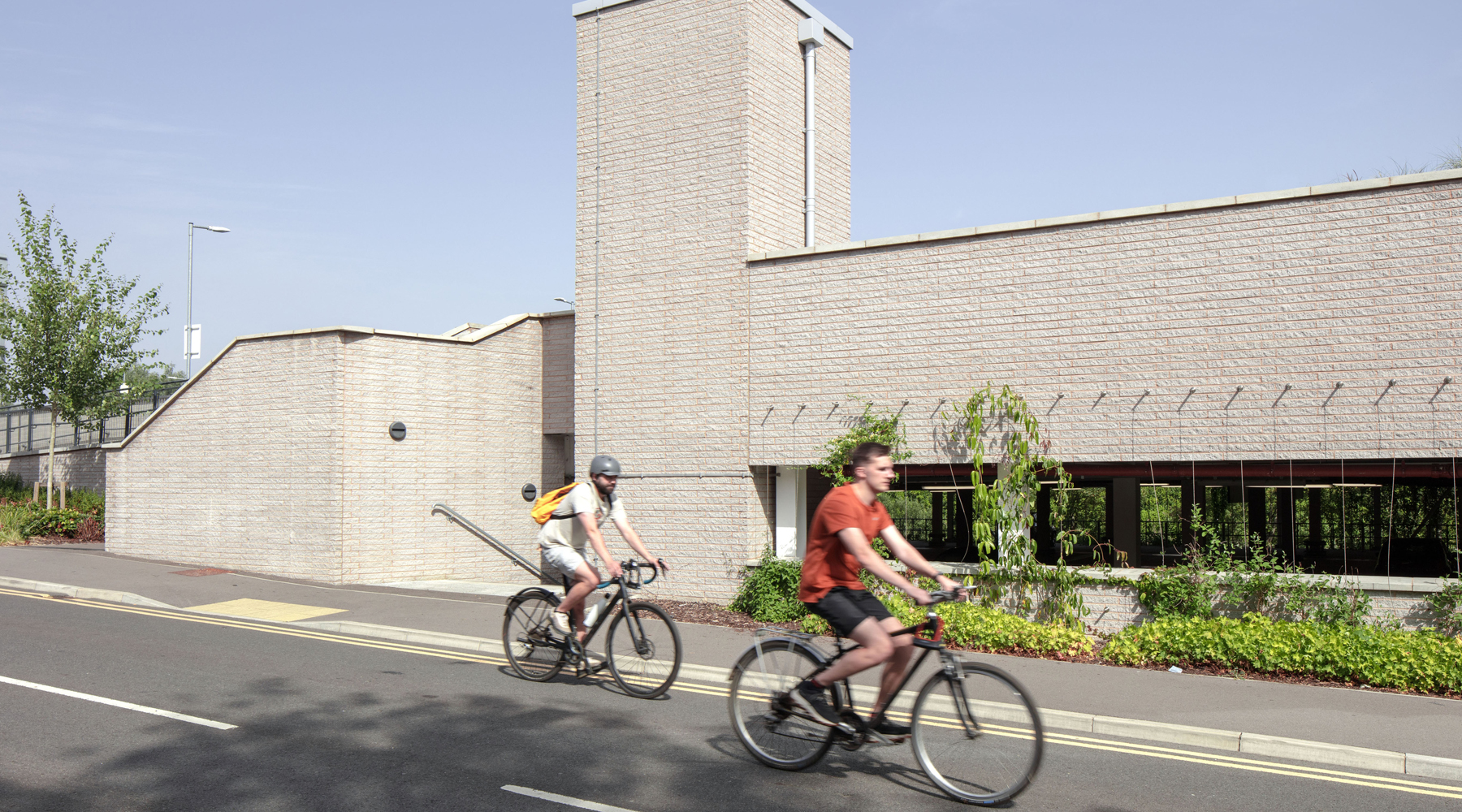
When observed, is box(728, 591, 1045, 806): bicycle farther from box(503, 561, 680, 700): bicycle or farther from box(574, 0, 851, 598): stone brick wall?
box(574, 0, 851, 598): stone brick wall

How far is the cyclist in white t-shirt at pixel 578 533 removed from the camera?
8430 millimetres

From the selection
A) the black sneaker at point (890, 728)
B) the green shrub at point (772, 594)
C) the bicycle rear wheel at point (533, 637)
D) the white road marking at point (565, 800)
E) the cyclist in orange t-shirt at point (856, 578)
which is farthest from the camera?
the green shrub at point (772, 594)

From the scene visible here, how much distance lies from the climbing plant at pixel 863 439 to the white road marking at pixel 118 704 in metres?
7.39

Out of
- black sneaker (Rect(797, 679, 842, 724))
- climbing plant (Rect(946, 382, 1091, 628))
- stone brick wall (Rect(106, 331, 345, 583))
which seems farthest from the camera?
stone brick wall (Rect(106, 331, 345, 583))

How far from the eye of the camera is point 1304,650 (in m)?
9.34

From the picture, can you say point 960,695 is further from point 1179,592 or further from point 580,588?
point 1179,592

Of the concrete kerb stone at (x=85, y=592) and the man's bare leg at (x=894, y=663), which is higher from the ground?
the man's bare leg at (x=894, y=663)

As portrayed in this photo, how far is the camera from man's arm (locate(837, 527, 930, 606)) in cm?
573

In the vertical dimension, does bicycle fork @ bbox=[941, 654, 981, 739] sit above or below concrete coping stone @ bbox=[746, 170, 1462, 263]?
below

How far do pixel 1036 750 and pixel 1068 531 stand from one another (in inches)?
253

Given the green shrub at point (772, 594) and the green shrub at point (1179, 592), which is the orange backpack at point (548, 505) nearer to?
the green shrub at point (772, 594)

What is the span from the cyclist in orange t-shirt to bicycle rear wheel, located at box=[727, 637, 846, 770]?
0.12 meters

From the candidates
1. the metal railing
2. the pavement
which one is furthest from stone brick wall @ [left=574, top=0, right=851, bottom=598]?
the metal railing

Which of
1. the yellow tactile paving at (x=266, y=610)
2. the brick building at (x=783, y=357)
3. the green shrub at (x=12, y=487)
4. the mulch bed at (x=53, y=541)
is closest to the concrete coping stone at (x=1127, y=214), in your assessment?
the brick building at (x=783, y=357)
